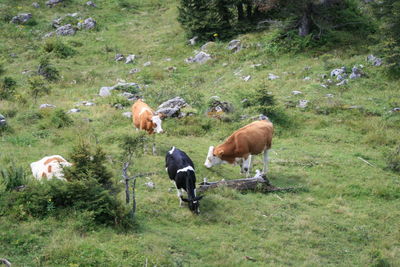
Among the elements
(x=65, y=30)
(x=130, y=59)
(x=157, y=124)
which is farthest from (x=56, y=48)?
(x=157, y=124)

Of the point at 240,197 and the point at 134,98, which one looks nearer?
the point at 240,197

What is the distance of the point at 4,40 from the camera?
34594mm

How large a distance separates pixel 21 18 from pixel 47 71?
1466cm

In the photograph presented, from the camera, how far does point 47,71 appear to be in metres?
26.7

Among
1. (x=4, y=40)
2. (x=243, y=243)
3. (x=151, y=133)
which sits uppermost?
(x=243, y=243)

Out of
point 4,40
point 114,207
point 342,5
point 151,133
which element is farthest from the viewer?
point 4,40

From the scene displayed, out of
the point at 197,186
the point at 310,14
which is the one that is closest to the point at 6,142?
the point at 197,186

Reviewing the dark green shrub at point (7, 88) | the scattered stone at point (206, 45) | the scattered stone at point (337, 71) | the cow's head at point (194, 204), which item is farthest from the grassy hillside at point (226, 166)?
the scattered stone at point (337, 71)

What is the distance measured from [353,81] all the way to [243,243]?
15.2 metres

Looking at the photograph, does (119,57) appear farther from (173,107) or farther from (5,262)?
(5,262)

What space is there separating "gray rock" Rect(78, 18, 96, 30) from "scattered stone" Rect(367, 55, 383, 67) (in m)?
24.9

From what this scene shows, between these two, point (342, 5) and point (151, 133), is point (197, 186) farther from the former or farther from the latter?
point (342, 5)

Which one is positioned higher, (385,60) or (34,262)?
(34,262)

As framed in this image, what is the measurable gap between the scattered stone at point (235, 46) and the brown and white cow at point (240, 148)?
16109 millimetres
